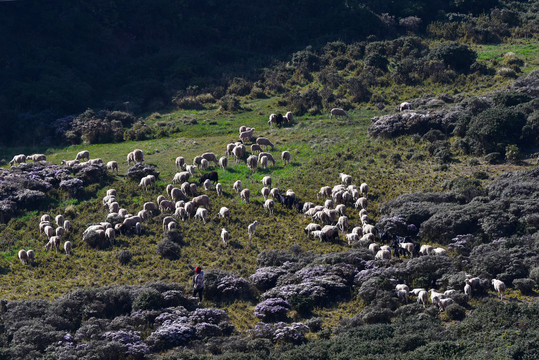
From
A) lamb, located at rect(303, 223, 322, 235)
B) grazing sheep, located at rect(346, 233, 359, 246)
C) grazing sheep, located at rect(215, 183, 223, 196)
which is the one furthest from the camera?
grazing sheep, located at rect(215, 183, 223, 196)

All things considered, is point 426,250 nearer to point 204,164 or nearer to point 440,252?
point 440,252

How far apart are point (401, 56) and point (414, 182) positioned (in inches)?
1050

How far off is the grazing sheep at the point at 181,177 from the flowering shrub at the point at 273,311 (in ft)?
54.4

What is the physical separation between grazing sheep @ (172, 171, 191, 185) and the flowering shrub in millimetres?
16586

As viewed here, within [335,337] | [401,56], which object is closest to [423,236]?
[335,337]

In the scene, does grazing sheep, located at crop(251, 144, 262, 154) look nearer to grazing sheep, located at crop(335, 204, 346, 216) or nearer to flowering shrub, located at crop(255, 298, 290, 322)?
grazing sheep, located at crop(335, 204, 346, 216)

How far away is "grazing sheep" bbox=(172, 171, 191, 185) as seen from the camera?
49094mm

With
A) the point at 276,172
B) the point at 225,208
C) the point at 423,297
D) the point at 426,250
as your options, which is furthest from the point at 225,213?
the point at 423,297

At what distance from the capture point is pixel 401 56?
7212 cm

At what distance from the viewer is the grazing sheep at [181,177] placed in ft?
161

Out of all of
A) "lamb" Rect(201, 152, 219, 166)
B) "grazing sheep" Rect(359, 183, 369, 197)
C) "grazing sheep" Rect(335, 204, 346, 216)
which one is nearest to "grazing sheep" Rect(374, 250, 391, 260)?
"grazing sheep" Rect(335, 204, 346, 216)

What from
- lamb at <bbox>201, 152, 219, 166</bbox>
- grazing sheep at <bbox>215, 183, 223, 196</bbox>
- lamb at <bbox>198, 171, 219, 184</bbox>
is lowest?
grazing sheep at <bbox>215, 183, 223, 196</bbox>

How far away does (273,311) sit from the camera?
33656 millimetres

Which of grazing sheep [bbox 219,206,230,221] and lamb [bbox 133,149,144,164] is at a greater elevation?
lamb [bbox 133,149,144,164]
